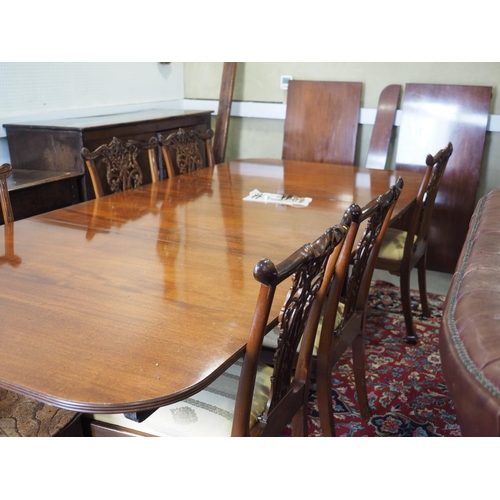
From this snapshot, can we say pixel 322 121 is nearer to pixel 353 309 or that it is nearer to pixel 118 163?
pixel 118 163

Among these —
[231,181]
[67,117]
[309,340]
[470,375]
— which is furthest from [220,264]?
[67,117]

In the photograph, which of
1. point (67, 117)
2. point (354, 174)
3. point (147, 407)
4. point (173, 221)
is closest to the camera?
point (147, 407)

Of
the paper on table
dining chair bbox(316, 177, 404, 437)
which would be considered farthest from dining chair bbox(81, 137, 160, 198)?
dining chair bbox(316, 177, 404, 437)

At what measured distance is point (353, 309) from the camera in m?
1.96

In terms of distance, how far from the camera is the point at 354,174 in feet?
9.62

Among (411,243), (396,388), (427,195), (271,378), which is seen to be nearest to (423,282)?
(411,243)

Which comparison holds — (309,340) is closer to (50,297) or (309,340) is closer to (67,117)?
(50,297)

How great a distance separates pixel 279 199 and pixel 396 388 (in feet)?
3.15

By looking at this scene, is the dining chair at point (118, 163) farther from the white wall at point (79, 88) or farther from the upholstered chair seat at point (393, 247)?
the upholstered chair seat at point (393, 247)

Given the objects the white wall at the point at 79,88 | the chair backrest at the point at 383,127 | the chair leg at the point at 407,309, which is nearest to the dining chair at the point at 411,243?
the chair leg at the point at 407,309

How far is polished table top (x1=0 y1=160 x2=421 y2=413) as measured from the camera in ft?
3.37

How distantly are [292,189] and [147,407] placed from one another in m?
1.74

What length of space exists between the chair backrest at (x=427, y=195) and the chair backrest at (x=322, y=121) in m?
1.14

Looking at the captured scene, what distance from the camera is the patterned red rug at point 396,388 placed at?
2072 mm
